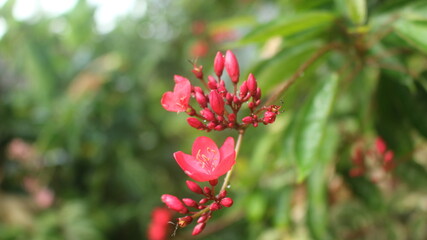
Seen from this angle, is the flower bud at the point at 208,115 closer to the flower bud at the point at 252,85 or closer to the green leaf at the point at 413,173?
the flower bud at the point at 252,85

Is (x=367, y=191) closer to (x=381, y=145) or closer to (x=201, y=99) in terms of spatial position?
(x=381, y=145)

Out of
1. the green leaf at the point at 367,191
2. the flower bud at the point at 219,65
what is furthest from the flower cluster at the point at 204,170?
the green leaf at the point at 367,191

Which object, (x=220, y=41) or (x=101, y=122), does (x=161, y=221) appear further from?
(x=220, y=41)

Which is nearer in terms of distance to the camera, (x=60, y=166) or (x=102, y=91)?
(x=102, y=91)

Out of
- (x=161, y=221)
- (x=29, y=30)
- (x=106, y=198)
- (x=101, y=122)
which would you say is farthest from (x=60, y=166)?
(x=161, y=221)

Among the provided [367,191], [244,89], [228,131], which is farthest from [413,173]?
[228,131]
